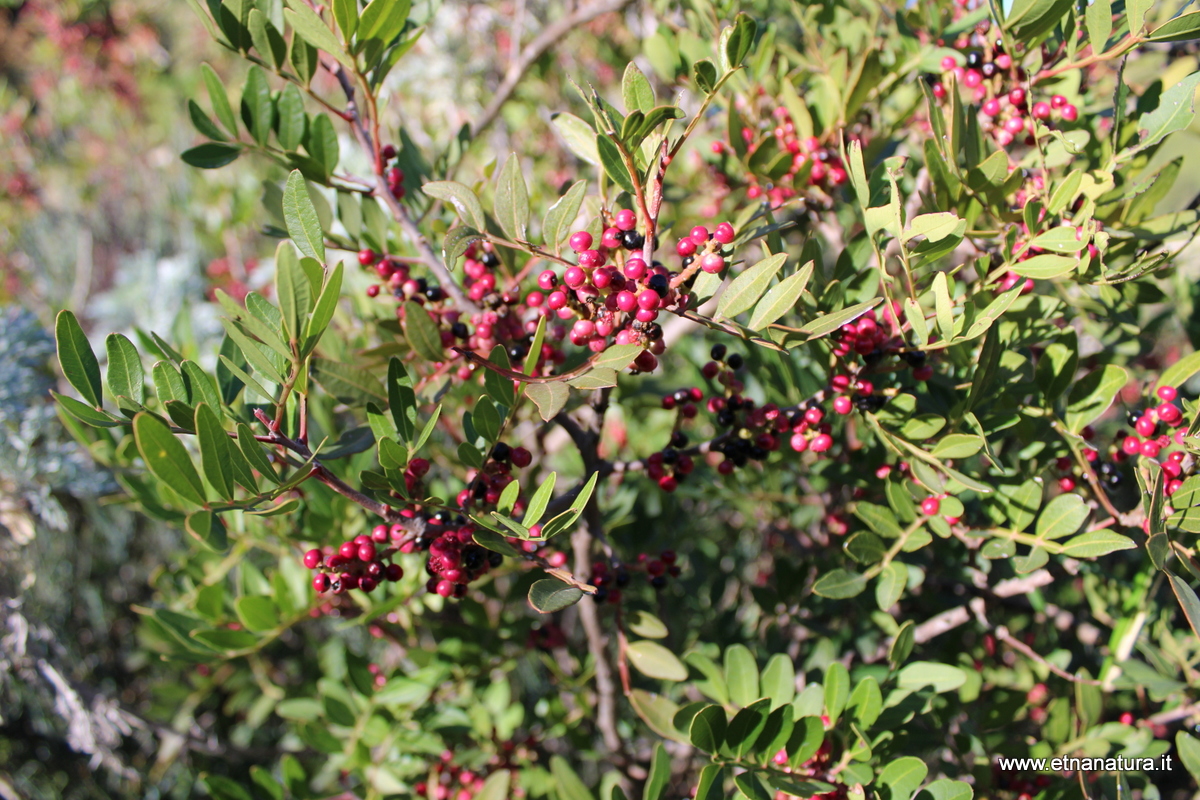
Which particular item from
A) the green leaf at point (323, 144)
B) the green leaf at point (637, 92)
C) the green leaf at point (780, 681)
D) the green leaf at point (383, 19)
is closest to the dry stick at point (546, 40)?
the green leaf at point (323, 144)

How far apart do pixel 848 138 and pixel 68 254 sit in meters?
3.64

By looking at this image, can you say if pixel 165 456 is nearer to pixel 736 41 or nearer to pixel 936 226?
pixel 736 41

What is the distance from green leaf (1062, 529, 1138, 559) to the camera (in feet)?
2.87

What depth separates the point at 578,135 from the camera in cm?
92

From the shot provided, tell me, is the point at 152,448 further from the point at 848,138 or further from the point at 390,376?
the point at 848,138

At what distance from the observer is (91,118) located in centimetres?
481

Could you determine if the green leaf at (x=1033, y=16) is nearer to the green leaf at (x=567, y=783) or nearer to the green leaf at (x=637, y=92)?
the green leaf at (x=637, y=92)

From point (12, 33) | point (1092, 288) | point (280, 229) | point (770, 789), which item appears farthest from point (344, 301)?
point (12, 33)

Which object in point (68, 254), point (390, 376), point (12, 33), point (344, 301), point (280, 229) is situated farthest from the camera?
point (12, 33)

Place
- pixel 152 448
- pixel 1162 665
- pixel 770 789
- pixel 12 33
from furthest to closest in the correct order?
pixel 12 33, pixel 1162 665, pixel 770 789, pixel 152 448

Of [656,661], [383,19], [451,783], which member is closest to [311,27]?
[383,19]

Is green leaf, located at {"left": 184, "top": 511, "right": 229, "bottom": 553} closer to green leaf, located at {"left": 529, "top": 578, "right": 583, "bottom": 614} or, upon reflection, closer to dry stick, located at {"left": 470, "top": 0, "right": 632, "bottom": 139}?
green leaf, located at {"left": 529, "top": 578, "right": 583, "bottom": 614}

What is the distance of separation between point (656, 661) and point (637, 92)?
772mm

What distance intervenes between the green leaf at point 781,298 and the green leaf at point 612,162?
187mm
